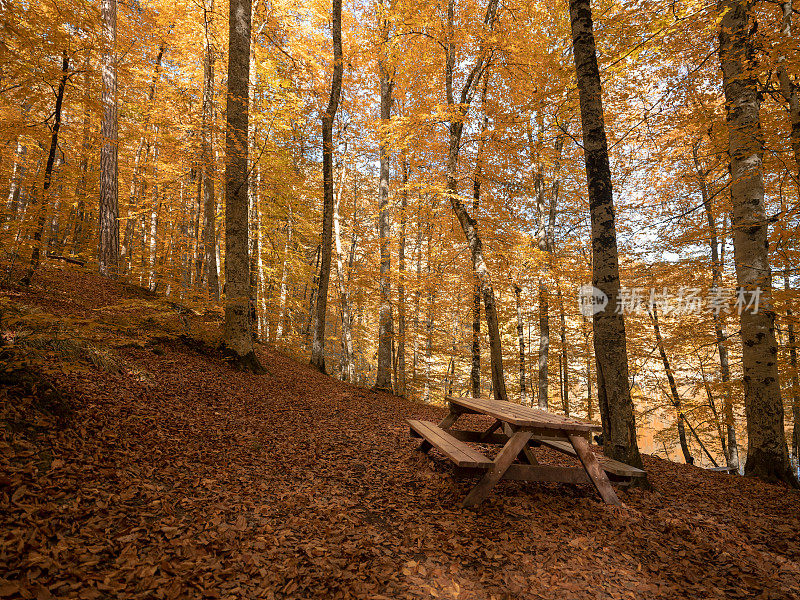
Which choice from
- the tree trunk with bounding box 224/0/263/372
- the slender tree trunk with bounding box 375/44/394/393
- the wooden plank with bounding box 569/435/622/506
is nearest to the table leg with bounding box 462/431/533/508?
the wooden plank with bounding box 569/435/622/506

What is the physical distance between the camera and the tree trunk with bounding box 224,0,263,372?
24.4ft

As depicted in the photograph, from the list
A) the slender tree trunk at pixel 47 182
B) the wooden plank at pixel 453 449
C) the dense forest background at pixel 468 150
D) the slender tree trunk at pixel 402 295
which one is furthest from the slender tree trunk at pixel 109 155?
the wooden plank at pixel 453 449

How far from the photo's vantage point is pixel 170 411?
15.5 feet

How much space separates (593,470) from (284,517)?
3049 millimetres

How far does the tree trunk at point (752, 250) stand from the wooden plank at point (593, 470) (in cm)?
388

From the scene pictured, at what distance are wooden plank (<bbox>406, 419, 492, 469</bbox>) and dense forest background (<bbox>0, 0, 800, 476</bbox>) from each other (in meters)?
5.22

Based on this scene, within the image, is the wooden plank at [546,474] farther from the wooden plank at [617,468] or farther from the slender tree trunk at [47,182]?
the slender tree trunk at [47,182]

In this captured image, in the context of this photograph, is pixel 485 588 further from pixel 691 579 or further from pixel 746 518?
pixel 746 518

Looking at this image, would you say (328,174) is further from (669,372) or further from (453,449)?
(669,372)

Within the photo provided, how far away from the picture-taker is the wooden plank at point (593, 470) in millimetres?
3754

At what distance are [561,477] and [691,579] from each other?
1.22 m

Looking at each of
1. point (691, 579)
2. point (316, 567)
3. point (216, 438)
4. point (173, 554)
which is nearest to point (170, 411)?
point (216, 438)

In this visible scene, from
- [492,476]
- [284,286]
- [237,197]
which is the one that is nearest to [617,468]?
[492,476]

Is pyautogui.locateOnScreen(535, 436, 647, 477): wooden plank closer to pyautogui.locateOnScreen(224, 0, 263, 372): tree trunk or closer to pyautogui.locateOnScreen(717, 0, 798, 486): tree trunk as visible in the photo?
pyautogui.locateOnScreen(717, 0, 798, 486): tree trunk
